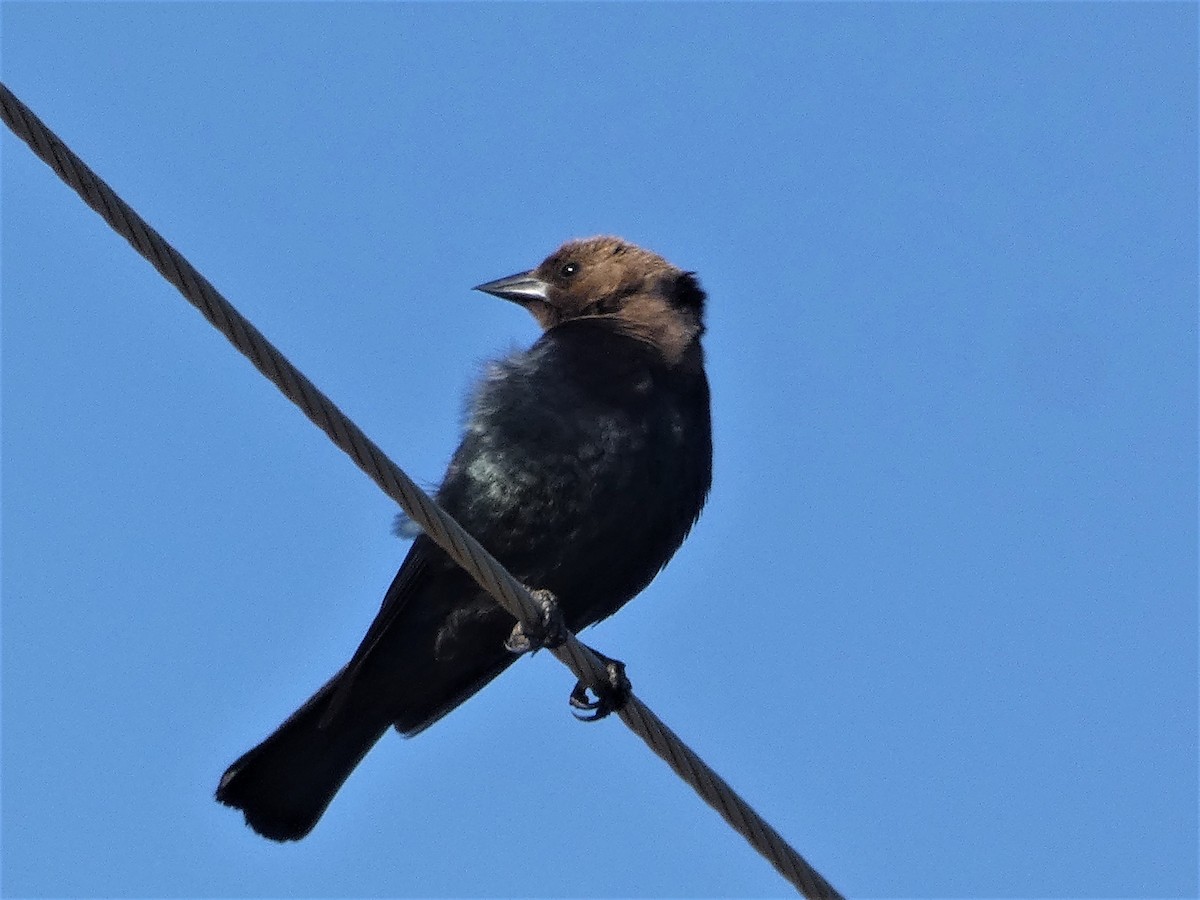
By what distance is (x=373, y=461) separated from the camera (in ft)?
13.0

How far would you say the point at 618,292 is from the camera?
683cm

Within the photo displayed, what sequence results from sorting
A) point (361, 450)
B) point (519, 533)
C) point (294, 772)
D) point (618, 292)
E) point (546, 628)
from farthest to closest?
point (618, 292) < point (294, 772) < point (519, 533) < point (546, 628) < point (361, 450)

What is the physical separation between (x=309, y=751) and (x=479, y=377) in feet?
4.00

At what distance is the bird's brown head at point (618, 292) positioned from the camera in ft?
21.0

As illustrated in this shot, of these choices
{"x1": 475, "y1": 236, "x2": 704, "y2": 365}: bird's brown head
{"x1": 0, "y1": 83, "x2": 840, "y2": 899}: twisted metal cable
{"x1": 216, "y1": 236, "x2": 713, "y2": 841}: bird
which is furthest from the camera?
{"x1": 475, "y1": 236, "x2": 704, "y2": 365}: bird's brown head

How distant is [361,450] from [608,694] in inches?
58.5

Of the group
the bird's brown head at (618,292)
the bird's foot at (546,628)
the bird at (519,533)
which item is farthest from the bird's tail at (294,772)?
the bird's brown head at (618,292)

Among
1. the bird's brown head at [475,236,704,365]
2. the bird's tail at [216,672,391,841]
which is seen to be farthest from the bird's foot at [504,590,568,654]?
the bird's brown head at [475,236,704,365]

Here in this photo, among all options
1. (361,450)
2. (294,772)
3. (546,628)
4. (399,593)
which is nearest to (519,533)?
(399,593)

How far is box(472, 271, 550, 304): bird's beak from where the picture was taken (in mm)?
7184

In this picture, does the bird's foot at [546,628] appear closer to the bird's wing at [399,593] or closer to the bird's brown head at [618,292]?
the bird's wing at [399,593]

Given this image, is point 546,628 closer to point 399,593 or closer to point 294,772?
point 399,593

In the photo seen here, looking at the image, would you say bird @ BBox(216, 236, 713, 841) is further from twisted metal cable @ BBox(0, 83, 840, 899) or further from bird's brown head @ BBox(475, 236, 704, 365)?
twisted metal cable @ BBox(0, 83, 840, 899)

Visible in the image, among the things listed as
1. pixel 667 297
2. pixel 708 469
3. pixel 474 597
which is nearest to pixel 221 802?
pixel 474 597
